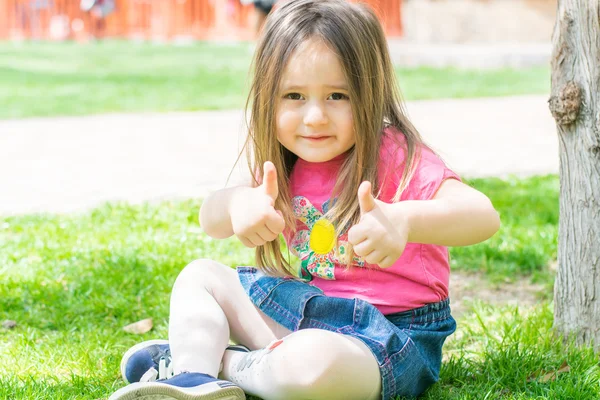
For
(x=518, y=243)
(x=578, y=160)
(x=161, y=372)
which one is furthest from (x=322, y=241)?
(x=518, y=243)

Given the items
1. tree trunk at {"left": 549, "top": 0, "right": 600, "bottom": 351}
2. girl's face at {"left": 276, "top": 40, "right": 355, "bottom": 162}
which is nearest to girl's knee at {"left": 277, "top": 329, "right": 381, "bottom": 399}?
girl's face at {"left": 276, "top": 40, "right": 355, "bottom": 162}

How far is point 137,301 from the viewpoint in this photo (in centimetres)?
297

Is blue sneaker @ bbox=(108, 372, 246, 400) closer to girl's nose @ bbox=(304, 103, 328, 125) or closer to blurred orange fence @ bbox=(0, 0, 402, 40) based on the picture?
girl's nose @ bbox=(304, 103, 328, 125)

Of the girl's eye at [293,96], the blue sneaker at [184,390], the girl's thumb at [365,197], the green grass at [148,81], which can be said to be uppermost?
the girl's eye at [293,96]

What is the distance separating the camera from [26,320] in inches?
110

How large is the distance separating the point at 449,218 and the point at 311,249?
1.38 ft

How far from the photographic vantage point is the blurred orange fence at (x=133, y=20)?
2009 centimetres

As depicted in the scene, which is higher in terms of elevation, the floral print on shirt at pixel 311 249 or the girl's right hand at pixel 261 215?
the girl's right hand at pixel 261 215

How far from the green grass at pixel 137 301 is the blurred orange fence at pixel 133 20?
16.4 meters

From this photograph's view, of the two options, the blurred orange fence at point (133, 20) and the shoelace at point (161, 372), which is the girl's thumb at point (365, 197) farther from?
the blurred orange fence at point (133, 20)

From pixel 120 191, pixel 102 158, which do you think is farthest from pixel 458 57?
pixel 120 191

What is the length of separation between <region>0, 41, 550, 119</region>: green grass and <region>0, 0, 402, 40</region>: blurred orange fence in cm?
380

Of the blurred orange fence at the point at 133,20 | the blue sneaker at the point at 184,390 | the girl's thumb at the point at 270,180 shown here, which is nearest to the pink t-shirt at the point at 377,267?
the girl's thumb at the point at 270,180

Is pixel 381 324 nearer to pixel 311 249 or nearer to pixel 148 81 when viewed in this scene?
pixel 311 249
